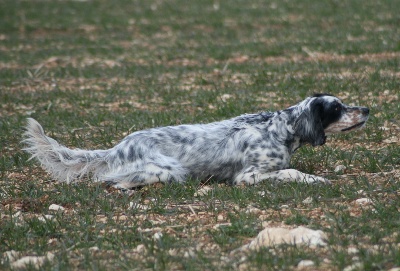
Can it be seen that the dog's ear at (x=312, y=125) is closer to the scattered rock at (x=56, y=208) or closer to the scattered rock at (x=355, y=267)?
the scattered rock at (x=56, y=208)

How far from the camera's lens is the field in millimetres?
5066

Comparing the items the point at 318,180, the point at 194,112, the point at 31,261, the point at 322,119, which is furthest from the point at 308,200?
the point at 194,112

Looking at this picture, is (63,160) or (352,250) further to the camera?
(63,160)

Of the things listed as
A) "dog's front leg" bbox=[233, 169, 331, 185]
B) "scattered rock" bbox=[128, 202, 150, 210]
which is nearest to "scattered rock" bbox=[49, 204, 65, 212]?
"scattered rock" bbox=[128, 202, 150, 210]

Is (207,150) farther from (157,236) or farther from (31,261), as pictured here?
(31,261)

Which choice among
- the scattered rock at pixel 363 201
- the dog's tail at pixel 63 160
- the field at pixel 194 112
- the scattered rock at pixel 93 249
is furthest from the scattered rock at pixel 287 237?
the dog's tail at pixel 63 160

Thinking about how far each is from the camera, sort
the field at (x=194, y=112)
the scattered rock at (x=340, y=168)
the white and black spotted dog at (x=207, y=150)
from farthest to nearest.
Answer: the scattered rock at (x=340, y=168), the white and black spotted dog at (x=207, y=150), the field at (x=194, y=112)

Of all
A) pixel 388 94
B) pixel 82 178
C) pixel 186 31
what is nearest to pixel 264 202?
pixel 82 178

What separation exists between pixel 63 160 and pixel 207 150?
127cm

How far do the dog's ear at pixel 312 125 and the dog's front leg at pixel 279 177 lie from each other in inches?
17.9

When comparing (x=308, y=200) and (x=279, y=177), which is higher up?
(x=308, y=200)

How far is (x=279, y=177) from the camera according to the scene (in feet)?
22.4

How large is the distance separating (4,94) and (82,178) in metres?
5.06

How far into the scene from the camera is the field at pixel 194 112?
5.07 m
